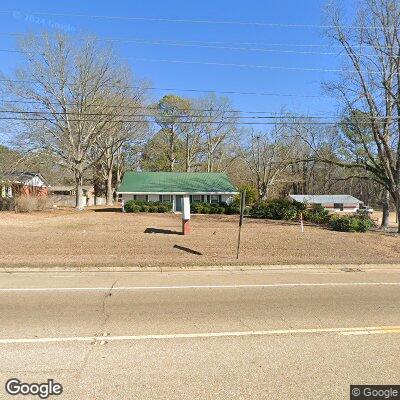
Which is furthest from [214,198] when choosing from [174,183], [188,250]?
[188,250]

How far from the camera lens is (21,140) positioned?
32.7 metres

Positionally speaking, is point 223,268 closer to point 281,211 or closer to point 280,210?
point 281,211

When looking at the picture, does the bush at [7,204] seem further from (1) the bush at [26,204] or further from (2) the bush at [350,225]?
(2) the bush at [350,225]

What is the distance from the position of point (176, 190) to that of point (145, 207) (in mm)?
4996

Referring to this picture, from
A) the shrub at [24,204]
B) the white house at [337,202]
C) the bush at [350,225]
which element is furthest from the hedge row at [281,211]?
the white house at [337,202]

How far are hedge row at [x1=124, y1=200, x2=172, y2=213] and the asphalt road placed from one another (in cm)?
2527

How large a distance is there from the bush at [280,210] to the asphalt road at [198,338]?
16999mm

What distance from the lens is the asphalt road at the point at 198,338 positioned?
3678 mm

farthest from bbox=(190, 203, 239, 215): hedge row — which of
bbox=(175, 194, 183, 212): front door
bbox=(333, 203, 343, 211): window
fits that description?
bbox=(333, 203, 343, 211): window

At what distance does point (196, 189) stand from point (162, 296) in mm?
30644

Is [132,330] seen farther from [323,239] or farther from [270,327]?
[323,239]

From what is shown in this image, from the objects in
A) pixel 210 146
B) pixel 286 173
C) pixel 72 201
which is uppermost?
pixel 210 146

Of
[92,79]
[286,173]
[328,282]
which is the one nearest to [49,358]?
[328,282]

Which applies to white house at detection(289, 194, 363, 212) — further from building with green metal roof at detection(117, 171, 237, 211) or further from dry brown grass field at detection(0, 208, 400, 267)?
dry brown grass field at detection(0, 208, 400, 267)
